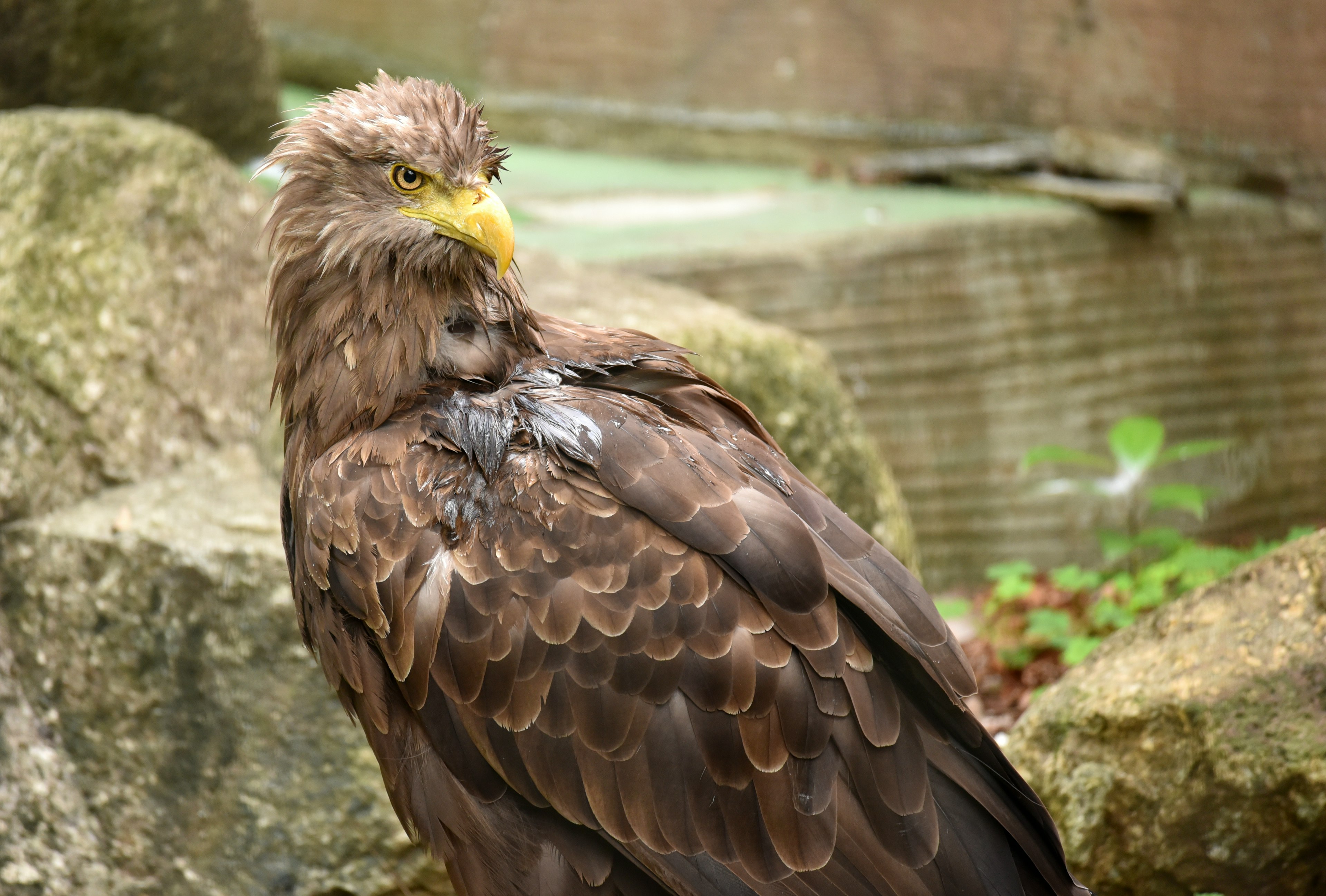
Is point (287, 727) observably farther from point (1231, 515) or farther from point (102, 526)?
point (1231, 515)

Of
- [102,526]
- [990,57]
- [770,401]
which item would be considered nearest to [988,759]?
[770,401]

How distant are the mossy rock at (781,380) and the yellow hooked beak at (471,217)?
3.04ft

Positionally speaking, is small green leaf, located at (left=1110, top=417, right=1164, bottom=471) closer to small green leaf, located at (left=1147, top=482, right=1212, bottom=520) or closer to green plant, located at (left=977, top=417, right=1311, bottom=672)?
green plant, located at (left=977, top=417, right=1311, bottom=672)

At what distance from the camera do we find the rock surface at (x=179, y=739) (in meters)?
3.02

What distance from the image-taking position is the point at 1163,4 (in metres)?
5.32

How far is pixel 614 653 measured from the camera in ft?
7.72

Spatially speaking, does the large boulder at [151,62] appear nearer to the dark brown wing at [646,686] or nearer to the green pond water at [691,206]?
the green pond water at [691,206]

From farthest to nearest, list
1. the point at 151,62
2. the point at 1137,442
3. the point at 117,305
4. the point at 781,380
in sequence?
the point at 151,62, the point at 1137,442, the point at 781,380, the point at 117,305

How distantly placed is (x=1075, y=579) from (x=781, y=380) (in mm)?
1337

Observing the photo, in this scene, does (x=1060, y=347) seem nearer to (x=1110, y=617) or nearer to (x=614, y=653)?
(x=1110, y=617)

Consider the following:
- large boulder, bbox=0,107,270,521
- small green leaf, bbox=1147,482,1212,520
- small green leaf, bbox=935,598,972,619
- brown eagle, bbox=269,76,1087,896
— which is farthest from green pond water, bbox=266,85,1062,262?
brown eagle, bbox=269,76,1087,896

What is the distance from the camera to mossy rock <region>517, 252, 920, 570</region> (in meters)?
3.64

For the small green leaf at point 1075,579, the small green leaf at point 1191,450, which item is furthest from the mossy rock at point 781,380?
the small green leaf at point 1191,450

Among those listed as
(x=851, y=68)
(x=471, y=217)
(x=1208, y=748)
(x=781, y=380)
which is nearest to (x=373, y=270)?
(x=471, y=217)
